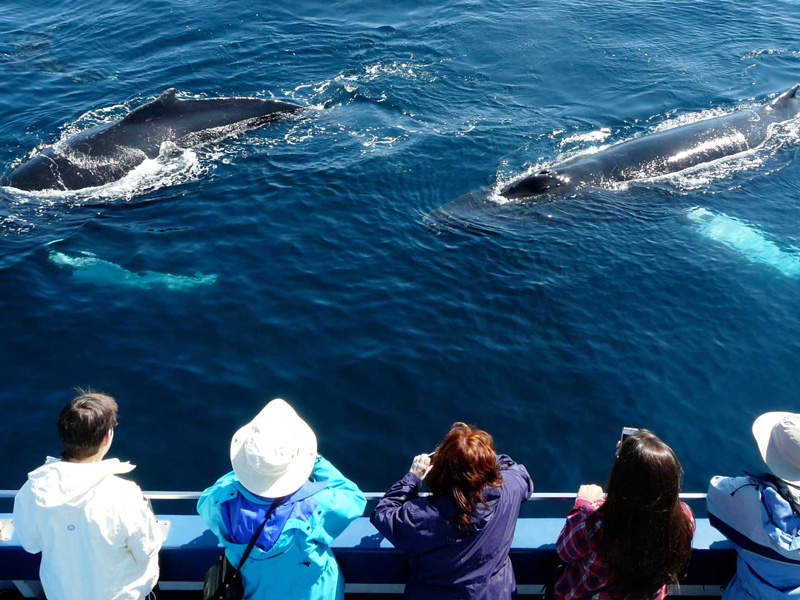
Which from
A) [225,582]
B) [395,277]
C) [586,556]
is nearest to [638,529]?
[586,556]

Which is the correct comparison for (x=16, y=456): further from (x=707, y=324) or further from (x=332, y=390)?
(x=707, y=324)

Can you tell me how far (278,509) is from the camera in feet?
A: 16.9

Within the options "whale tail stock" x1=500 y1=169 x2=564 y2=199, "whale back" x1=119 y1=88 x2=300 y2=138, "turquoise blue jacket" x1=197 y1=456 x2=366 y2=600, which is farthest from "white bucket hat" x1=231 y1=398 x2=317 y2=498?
"whale back" x1=119 y1=88 x2=300 y2=138

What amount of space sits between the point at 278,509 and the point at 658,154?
700 inches

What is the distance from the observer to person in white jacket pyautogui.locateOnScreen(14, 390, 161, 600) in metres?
5.11

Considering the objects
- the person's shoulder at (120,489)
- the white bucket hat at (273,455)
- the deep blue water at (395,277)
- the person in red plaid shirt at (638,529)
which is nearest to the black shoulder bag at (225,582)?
the white bucket hat at (273,455)

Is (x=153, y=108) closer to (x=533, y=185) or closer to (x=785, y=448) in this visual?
(x=533, y=185)

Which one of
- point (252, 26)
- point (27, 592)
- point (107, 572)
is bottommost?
point (27, 592)

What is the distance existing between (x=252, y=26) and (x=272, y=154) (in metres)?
13.6

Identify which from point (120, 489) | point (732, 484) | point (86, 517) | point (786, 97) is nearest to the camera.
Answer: point (86, 517)

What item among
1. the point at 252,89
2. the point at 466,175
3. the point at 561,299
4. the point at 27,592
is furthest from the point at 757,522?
the point at 252,89

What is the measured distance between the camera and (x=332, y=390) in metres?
11.9

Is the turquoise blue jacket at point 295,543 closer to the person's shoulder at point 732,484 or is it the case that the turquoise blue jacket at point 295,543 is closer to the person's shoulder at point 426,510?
the person's shoulder at point 426,510

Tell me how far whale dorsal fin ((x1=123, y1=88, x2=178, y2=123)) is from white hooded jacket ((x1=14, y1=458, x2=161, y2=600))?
55.4 feet
